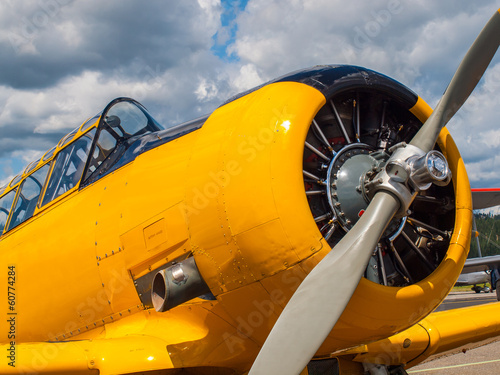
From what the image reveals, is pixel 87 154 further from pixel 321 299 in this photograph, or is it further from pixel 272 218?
pixel 321 299

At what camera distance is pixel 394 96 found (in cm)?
371

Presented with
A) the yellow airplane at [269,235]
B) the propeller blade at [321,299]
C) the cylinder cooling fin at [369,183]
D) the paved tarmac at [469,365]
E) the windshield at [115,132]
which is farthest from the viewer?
the paved tarmac at [469,365]

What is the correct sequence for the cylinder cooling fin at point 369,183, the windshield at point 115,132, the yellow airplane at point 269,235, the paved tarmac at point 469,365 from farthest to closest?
the paved tarmac at point 469,365, the windshield at point 115,132, the cylinder cooling fin at point 369,183, the yellow airplane at point 269,235

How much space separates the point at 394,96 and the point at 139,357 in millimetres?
2594

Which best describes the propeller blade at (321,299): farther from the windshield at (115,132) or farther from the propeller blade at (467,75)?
the windshield at (115,132)

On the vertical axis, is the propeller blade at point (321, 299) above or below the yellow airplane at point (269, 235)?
below

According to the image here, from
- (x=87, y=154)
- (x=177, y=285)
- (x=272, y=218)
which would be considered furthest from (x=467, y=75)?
(x=87, y=154)

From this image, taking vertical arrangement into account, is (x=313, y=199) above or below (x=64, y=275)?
below

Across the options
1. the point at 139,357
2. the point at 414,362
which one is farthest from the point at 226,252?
the point at 414,362

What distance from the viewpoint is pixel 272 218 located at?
121 inches

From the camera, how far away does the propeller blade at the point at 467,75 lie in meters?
3.33

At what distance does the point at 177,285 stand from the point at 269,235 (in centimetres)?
76

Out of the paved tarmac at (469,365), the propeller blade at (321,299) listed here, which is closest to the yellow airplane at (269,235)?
the propeller blade at (321,299)

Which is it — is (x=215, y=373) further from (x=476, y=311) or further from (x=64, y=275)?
(x=476, y=311)
